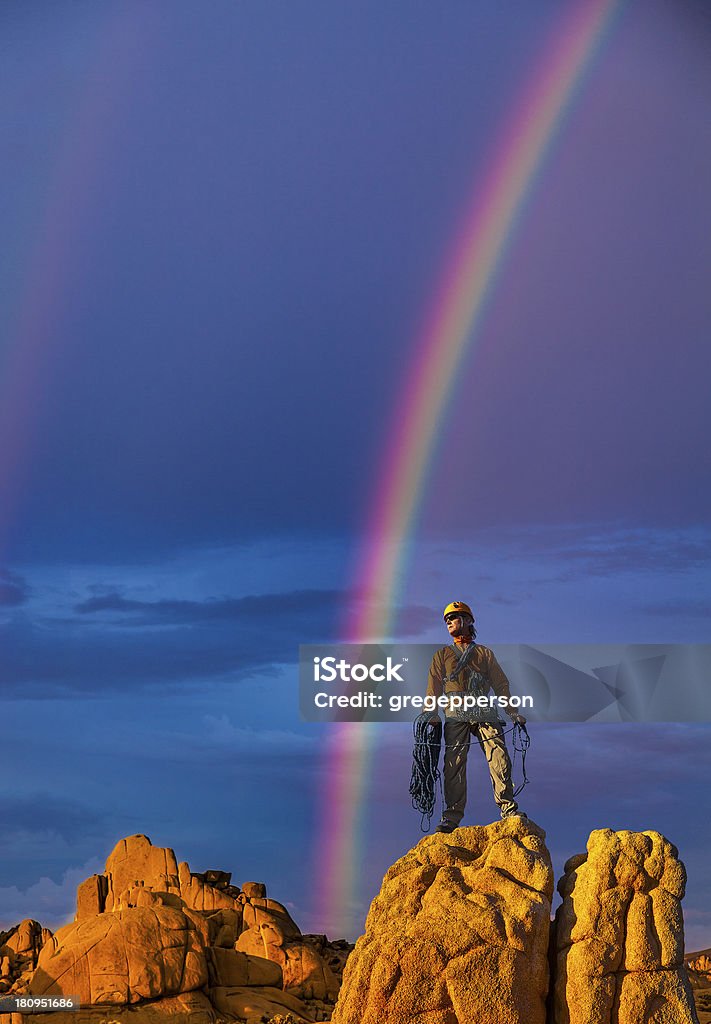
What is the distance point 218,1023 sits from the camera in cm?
3844

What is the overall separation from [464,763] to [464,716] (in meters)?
0.92

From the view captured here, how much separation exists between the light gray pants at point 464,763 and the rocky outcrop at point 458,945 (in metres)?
2.05

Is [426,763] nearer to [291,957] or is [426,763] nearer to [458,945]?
[458,945]

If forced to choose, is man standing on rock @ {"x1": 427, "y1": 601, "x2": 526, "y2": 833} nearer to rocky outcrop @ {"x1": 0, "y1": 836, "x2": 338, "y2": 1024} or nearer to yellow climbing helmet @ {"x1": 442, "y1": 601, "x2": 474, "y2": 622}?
yellow climbing helmet @ {"x1": 442, "y1": 601, "x2": 474, "y2": 622}

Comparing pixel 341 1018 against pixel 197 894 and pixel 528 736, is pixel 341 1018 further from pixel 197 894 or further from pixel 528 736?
pixel 197 894

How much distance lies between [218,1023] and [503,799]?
18.8 meters

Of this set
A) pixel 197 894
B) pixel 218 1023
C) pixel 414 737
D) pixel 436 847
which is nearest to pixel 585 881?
pixel 436 847

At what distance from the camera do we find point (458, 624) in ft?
79.5

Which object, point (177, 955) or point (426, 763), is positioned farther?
point (177, 955)

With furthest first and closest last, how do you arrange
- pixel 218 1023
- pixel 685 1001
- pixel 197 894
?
pixel 197 894 → pixel 218 1023 → pixel 685 1001

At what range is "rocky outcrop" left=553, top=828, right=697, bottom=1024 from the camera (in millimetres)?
20375

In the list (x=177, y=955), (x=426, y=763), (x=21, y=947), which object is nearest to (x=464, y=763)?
(x=426, y=763)

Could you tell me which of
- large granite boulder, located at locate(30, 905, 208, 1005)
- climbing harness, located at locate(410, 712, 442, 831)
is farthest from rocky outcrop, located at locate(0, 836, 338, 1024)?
climbing harness, located at locate(410, 712, 442, 831)

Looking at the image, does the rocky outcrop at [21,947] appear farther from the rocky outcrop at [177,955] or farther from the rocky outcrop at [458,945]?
the rocky outcrop at [458,945]
